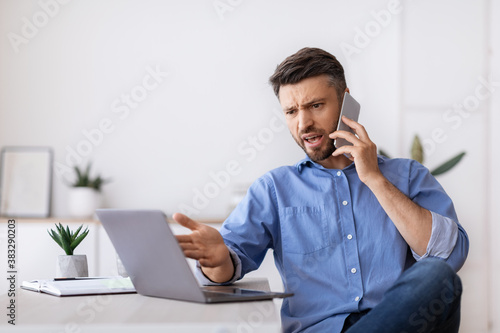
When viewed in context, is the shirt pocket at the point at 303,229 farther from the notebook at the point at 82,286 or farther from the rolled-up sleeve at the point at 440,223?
the notebook at the point at 82,286

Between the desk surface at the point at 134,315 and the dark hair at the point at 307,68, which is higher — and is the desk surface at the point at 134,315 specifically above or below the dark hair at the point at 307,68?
below

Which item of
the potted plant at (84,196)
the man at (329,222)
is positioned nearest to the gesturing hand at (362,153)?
the man at (329,222)

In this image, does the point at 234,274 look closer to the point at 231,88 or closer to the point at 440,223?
the point at 440,223

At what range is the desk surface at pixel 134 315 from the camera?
92 cm

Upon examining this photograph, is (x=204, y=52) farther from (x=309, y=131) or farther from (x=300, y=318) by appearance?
(x=300, y=318)

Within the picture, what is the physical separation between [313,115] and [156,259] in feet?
2.70

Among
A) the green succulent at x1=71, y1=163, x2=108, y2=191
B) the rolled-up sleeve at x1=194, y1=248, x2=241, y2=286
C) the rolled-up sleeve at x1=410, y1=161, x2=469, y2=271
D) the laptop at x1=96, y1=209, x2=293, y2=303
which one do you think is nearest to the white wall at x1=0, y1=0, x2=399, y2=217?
the green succulent at x1=71, y1=163, x2=108, y2=191

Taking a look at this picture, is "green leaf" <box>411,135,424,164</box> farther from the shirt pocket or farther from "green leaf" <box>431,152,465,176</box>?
the shirt pocket

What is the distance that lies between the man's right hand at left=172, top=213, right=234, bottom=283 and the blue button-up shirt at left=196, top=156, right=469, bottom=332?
6 centimetres

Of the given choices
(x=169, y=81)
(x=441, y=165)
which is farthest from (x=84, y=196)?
(x=441, y=165)

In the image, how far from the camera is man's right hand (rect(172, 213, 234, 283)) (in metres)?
1.34

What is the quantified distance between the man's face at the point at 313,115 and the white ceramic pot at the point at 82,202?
2.13 metres

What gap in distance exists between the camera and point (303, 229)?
1.75 meters

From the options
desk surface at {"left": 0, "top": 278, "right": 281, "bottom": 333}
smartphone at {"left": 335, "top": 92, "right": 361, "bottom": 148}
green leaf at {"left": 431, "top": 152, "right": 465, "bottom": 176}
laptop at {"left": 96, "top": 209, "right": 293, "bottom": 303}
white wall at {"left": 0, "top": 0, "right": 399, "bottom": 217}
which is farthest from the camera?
white wall at {"left": 0, "top": 0, "right": 399, "bottom": 217}
